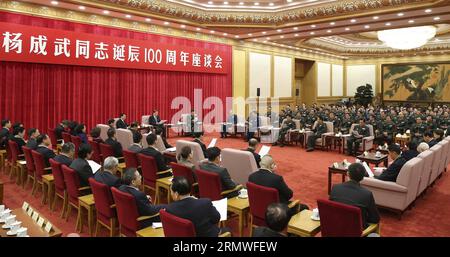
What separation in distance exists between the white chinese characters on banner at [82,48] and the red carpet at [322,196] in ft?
15.0

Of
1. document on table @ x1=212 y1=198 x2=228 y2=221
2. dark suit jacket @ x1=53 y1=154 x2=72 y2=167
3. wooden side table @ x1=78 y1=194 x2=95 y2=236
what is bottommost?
wooden side table @ x1=78 y1=194 x2=95 y2=236

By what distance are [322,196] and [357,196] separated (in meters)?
2.74

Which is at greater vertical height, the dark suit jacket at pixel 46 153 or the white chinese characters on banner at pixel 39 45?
the white chinese characters on banner at pixel 39 45

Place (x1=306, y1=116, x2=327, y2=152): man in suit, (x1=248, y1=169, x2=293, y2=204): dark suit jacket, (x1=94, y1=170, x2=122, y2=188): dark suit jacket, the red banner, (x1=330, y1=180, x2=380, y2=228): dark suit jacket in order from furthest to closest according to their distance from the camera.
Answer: (x1=306, y1=116, x2=327, y2=152): man in suit, the red banner, (x1=94, y1=170, x2=122, y2=188): dark suit jacket, (x1=248, y1=169, x2=293, y2=204): dark suit jacket, (x1=330, y1=180, x2=380, y2=228): dark suit jacket

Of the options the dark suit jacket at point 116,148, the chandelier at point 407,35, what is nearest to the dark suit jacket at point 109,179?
the dark suit jacket at point 116,148

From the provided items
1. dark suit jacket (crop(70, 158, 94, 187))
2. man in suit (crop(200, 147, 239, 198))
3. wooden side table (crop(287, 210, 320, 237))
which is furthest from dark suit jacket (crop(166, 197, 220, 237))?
dark suit jacket (crop(70, 158, 94, 187))

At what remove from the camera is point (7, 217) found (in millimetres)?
2943

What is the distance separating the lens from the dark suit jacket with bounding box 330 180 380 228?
3.25 metres

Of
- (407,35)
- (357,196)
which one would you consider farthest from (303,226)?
(407,35)

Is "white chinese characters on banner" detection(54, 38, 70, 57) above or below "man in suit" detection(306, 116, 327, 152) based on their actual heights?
above

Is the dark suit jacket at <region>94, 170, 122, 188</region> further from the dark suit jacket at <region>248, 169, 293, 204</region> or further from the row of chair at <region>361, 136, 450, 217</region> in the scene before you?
the row of chair at <region>361, 136, 450, 217</region>

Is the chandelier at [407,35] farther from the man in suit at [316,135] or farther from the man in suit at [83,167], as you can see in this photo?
the man in suit at [83,167]

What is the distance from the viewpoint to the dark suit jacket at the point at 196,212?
2.81 metres

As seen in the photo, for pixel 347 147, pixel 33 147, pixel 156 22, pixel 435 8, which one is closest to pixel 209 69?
pixel 156 22
